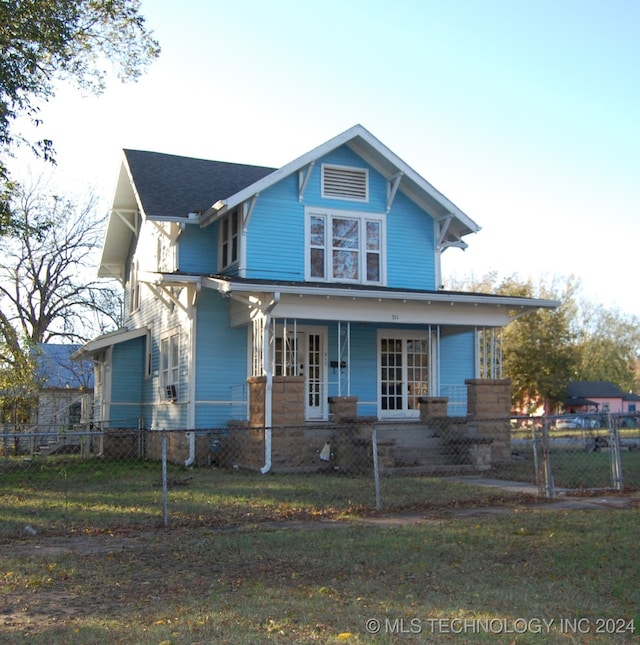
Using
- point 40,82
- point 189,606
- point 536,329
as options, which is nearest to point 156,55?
point 40,82

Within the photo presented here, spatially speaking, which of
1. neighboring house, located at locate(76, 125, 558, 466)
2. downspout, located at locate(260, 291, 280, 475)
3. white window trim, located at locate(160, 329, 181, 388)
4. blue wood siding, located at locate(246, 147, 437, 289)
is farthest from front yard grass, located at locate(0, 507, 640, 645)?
white window trim, located at locate(160, 329, 181, 388)

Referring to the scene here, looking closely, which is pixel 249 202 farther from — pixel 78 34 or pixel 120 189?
pixel 120 189

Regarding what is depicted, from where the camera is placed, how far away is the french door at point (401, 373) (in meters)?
19.6

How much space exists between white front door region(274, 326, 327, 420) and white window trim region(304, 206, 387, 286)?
1.36m

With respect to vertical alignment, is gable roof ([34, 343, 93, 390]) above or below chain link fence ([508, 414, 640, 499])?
above

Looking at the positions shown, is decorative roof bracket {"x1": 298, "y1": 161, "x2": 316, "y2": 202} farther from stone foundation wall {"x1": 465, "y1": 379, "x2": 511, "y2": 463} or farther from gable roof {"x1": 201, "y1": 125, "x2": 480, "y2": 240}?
stone foundation wall {"x1": 465, "y1": 379, "x2": 511, "y2": 463}

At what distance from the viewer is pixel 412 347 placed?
787 inches

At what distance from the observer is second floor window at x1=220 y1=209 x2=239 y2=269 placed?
61.9 feet

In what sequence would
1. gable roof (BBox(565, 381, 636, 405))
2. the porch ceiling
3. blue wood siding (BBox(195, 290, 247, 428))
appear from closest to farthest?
1. the porch ceiling
2. blue wood siding (BBox(195, 290, 247, 428))
3. gable roof (BBox(565, 381, 636, 405))

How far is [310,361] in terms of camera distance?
1909 centimetres

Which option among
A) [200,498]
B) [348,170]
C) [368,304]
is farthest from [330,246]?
[200,498]

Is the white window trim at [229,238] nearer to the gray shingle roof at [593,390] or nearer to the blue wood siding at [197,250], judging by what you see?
the blue wood siding at [197,250]

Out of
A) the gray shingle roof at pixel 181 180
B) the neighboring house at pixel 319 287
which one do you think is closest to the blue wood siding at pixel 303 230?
the neighboring house at pixel 319 287

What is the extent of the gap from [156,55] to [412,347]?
943cm
